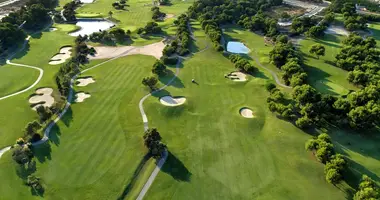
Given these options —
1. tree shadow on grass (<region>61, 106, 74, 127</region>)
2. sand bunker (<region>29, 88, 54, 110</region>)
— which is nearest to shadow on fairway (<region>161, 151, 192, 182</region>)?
tree shadow on grass (<region>61, 106, 74, 127</region>)

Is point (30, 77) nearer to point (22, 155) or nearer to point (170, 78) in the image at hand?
point (22, 155)

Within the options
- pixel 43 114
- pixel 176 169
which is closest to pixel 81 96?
pixel 43 114

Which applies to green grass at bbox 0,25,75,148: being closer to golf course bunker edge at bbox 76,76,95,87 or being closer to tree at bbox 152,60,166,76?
golf course bunker edge at bbox 76,76,95,87

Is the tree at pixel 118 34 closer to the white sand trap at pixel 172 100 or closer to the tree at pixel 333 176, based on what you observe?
the white sand trap at pixel 172 100

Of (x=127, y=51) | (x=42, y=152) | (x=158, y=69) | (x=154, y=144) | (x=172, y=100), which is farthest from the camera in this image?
(x=127, y=51)

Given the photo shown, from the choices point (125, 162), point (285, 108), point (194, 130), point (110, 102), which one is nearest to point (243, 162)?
point (194, 130)

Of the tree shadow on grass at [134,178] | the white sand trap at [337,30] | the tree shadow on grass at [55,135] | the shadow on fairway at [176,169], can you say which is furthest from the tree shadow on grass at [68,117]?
the white sand trap at [337,30]

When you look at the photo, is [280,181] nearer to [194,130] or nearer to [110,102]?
[194,130]
